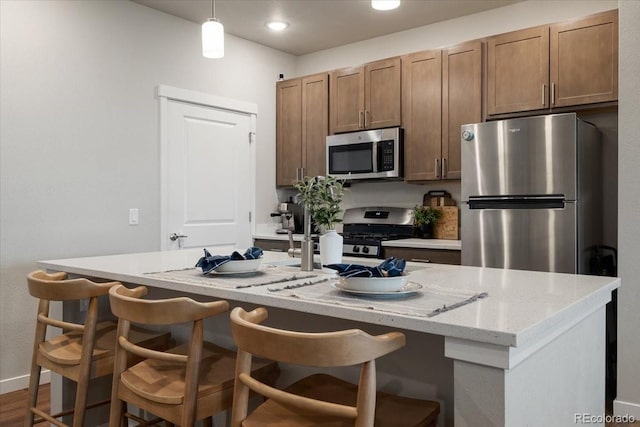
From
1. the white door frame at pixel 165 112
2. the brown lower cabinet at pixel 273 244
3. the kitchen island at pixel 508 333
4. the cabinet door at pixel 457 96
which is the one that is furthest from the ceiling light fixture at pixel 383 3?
the brown lower cabinet at pixel 273 244

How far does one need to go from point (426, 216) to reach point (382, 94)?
1.06 meters

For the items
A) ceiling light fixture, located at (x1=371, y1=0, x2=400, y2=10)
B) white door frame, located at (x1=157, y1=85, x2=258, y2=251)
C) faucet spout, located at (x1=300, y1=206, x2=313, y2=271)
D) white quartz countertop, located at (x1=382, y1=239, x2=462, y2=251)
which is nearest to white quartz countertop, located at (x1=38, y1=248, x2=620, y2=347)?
faucet spout, located at (x1=300, y1=206, x2=313, y2=271)

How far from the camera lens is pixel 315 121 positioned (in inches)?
183

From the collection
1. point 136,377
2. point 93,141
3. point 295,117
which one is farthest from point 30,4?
point 136,377

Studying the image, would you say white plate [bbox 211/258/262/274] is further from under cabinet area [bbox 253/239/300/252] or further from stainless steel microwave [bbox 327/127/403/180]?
under cabinet area [bbox 253/239/300/252]

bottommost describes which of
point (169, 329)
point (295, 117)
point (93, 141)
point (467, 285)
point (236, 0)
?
point (169, 329)

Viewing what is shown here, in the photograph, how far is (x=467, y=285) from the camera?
1709 mm

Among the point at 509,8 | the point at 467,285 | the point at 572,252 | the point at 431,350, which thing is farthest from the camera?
the point at 509,8

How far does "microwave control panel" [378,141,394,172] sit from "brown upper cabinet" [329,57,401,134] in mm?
174

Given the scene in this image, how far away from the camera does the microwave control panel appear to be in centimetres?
410

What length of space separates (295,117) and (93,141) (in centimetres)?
188

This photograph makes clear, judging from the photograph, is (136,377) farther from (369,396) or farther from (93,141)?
(93,141)

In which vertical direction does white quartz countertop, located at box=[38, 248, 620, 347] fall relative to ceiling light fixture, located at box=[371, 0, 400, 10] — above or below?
below

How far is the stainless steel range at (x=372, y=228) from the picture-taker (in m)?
3.93
